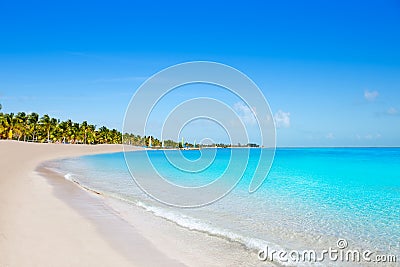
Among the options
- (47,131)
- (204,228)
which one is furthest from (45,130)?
(204,228)

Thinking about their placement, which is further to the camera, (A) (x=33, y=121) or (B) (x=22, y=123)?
(A) (x=33, y=121)

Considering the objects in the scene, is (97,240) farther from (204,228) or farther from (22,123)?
(22,123)

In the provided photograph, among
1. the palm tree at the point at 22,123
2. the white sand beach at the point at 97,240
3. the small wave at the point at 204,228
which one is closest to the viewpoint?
the white sand beach at the point at 97,240

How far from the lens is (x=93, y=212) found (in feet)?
31.8

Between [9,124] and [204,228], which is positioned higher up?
[9,124]

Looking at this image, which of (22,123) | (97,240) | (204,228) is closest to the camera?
(97,240)

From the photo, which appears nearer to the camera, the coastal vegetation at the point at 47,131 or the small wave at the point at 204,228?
the small wave at the point at 204,228

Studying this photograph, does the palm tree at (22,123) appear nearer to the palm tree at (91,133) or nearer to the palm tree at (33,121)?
the palm tree at (33,121)

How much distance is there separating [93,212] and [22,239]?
329 cm

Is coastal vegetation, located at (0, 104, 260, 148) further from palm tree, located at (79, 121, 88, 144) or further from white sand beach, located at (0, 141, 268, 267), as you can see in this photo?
white sand beach, located at (0, 141, 268, 267)

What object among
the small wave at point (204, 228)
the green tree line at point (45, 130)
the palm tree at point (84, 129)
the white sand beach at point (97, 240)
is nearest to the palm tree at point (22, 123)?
the green tree line at point (45, 130)

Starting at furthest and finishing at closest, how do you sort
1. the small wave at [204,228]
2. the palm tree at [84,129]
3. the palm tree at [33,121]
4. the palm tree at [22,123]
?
the palm tree at [84,129] → the palm tree at [33,121] → the palm tree at [22,123] → the small wave at [204,228]

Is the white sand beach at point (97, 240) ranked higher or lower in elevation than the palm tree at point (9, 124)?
lower

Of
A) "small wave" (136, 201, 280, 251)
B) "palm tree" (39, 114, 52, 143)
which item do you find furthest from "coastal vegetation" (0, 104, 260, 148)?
"small wave" (136, 201, 280, 251)
